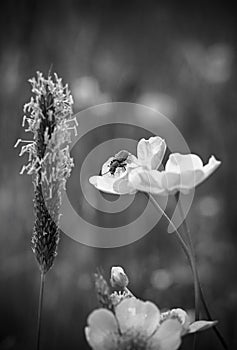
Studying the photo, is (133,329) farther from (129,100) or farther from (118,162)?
(129,100)

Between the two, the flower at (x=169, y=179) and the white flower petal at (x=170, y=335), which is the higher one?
the flower at (x=169, y=179)

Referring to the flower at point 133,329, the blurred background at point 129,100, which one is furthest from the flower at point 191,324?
the blurred background at point 129,100

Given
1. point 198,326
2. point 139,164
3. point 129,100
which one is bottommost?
point 198,326

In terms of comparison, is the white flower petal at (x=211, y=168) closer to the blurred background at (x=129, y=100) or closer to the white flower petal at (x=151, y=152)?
the white flower petal at (x=151, y=152)

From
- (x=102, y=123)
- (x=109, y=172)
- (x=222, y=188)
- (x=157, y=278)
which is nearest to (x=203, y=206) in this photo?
(x=222, y=188)

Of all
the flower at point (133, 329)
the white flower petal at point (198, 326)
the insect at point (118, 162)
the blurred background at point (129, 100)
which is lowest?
the white flower petal at point (198, 326)

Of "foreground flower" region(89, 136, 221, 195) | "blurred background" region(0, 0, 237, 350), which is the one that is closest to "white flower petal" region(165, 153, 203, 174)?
"foreground flower" region(89, 136, 221, 195)

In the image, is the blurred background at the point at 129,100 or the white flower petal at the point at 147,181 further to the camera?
the blurred background at the point at 129,100

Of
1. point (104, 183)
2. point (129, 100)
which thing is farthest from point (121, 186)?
point (129, 100)
